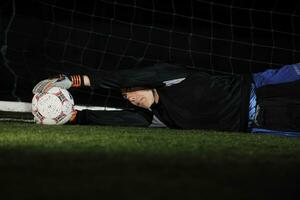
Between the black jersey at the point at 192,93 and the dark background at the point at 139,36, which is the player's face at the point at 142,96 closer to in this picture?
the black jersey at the point at 192,93

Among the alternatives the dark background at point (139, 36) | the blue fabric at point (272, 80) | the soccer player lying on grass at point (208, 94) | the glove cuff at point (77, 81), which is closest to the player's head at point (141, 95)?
the soccer player lying on grass at point (208, 94)

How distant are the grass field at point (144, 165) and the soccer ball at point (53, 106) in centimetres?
29

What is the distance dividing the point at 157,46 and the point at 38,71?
1986mm

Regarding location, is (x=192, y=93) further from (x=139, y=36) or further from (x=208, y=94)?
(x=139, y=36)

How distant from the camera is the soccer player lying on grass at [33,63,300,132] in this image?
4.02 m

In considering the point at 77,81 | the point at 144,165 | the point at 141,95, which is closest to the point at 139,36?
the point at 141,95

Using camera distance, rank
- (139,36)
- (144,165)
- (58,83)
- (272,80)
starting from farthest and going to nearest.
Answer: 1. (139,36)
2. (272,80)
3. (58,83)
4. (144,165)

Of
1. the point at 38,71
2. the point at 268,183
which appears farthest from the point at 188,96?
the point at 38,71

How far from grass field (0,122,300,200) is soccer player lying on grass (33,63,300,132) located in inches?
10.4

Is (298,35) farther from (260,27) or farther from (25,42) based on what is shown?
(25,42)

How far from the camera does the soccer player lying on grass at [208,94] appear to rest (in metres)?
4.02

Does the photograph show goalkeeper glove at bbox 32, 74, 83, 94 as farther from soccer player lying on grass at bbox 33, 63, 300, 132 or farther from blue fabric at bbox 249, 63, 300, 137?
blue fabric at bbox 249, 63, 300, 137

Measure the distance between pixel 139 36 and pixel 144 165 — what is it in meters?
7.48

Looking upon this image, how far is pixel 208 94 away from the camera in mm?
4082
